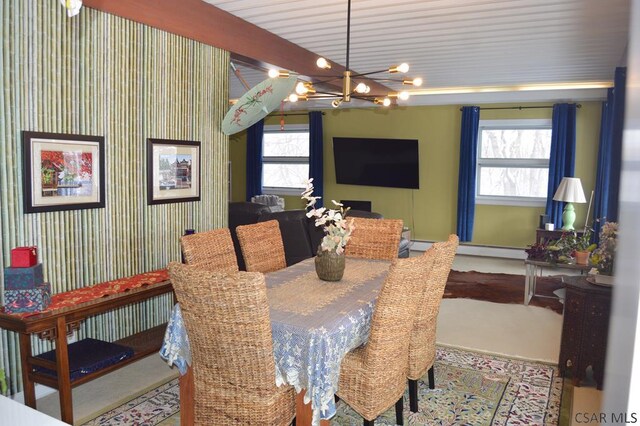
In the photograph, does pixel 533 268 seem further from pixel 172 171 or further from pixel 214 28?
pixel 214 28

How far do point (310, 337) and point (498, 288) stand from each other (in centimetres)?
455

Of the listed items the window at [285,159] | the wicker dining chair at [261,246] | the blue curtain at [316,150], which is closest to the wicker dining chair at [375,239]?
the wicker dining chair at [261,246]

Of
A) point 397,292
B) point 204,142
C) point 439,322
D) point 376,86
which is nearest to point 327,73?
point 376,86

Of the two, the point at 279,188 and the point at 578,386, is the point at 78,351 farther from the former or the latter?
the point at 279,188

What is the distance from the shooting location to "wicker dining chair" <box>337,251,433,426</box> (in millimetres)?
2328

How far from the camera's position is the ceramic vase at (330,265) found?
2.95 metres

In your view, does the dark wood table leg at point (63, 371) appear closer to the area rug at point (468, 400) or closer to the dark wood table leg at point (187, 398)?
the area rug at point (468, 400)

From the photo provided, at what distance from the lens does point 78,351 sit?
3023mm

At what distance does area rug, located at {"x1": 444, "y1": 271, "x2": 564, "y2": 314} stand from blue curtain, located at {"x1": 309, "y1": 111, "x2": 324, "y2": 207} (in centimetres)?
346

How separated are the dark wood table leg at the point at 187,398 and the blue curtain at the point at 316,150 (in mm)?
6805

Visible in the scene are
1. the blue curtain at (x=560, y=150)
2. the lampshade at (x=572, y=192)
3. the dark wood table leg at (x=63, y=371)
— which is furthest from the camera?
the blue curtain at (x=560, y=150)

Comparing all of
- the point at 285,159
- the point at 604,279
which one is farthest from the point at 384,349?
the point at 285,159

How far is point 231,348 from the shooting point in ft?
6.97

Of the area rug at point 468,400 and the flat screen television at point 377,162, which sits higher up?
the flat screen television at point 377,162
